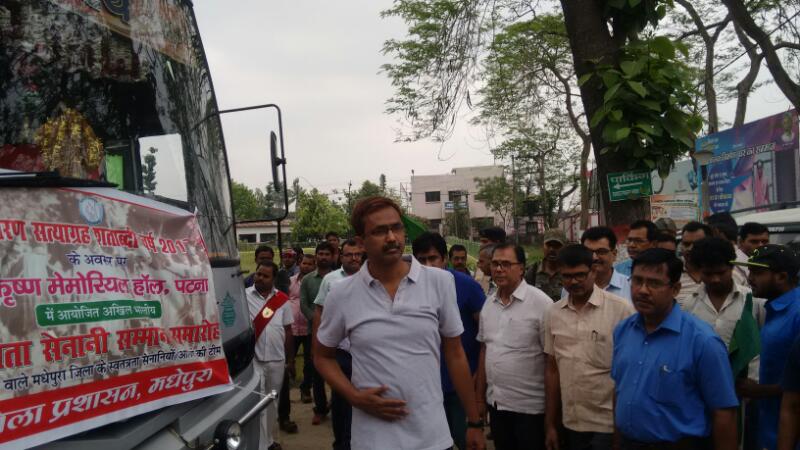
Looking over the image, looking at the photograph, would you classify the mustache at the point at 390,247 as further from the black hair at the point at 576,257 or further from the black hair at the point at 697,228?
the black hair at the point at 697,228

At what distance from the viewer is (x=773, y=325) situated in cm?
324

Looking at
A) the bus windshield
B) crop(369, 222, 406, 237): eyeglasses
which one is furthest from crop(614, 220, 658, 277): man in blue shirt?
the bus windshield

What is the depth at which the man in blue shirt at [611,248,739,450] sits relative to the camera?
9.22 ft

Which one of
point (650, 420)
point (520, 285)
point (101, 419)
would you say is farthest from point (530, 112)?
point (101, 419)

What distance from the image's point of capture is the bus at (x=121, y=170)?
2285mm

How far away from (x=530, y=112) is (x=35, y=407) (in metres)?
12.3

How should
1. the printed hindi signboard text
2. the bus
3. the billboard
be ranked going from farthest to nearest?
the billboard → the bus → the printed hindi signboard text

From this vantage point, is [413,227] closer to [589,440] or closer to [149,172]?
[589,440]

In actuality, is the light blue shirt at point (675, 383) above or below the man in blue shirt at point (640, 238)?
below

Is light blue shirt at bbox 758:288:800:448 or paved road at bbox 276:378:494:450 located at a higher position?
light blue shirt at bbox 758:288:800:448

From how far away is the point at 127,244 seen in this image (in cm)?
258

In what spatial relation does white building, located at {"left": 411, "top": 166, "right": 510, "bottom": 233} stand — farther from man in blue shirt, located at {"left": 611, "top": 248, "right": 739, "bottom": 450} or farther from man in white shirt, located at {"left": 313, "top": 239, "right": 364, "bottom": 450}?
man in blue shirt, located at {"left": 611, "top": 248, "right": 739, "bottom": 450}

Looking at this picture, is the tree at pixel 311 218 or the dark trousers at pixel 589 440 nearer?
the dark trousers at pixel 589 440

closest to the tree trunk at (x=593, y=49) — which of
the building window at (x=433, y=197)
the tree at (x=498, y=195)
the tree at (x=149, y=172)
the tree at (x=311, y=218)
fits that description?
the tree at (x=149, y=172)
